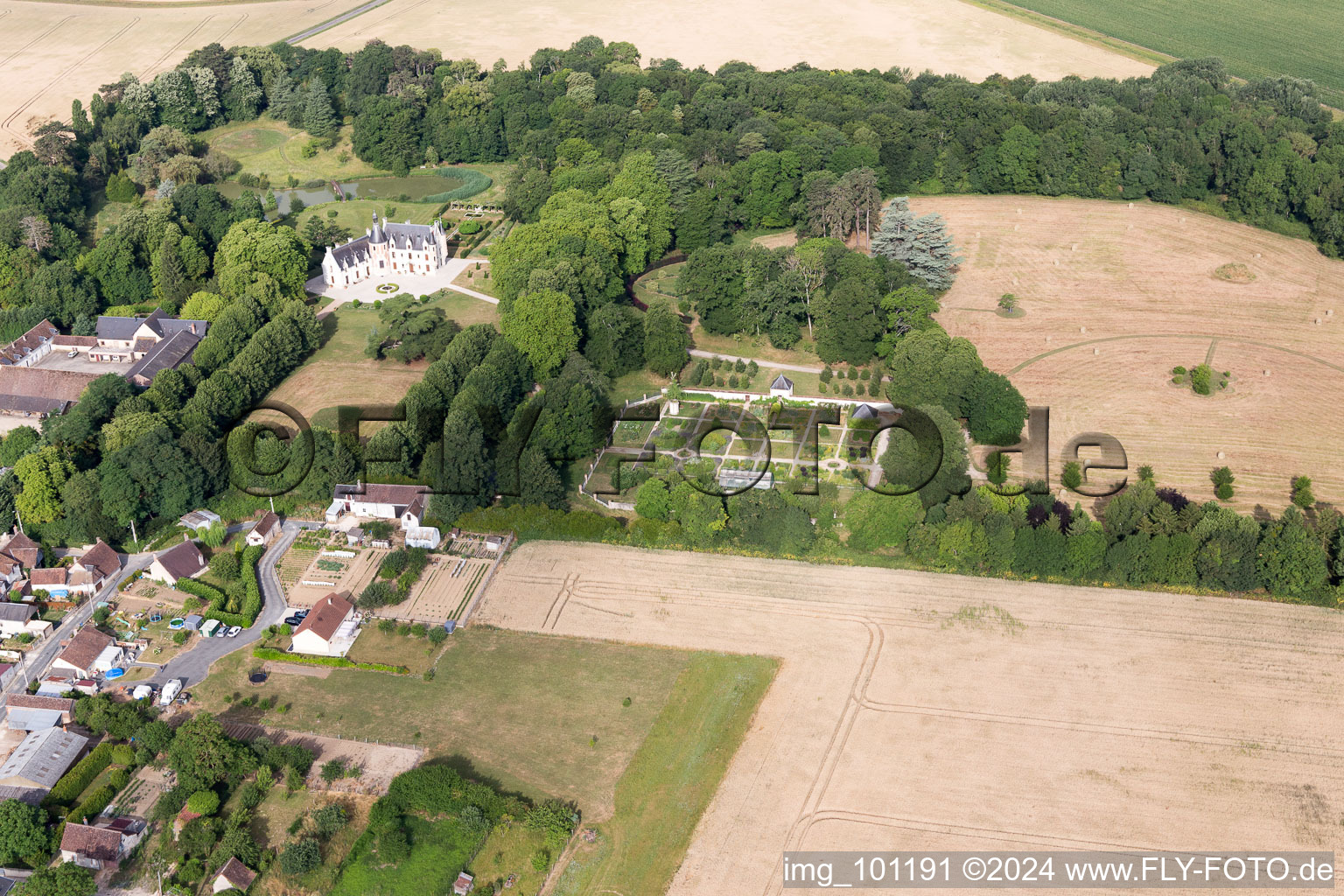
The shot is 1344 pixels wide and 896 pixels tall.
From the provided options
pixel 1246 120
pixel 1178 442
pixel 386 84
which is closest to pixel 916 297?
pixel 1178 442

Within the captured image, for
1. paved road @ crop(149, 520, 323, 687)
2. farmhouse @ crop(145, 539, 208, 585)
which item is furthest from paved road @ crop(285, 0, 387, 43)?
paved road @ crop(149, 520, 323, 687)

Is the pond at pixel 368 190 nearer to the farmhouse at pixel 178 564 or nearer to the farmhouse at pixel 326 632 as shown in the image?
the farmhouse at pixel 178 564

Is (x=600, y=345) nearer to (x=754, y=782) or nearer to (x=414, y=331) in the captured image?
(x=414, y=331)

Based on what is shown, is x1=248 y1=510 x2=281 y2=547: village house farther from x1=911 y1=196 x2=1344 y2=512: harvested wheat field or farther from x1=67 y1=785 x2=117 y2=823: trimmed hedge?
x1=911 y1=196 x2=1344 y2=512: harvested wheat field

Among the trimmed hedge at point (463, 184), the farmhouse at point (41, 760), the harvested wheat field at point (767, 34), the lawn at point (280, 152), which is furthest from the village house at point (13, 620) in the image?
the harvested wheat field at point (767, 34)

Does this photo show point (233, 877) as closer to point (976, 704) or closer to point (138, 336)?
point (976, 704)

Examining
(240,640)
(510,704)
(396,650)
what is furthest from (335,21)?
(510,704)
